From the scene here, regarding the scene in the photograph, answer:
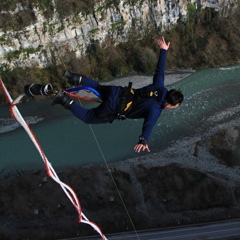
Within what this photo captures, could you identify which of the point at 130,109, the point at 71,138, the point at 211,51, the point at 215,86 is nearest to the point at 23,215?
the point at 71,138

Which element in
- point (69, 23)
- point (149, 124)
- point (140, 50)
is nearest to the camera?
point (149, 124)

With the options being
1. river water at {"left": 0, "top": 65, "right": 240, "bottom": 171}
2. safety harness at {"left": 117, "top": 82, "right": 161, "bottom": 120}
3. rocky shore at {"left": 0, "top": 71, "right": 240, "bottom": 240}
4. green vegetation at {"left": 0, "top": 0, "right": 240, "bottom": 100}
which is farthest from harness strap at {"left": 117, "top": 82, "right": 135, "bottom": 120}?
green vegetation at {"left": 0, "top": 0, "right": 240, "bottom": 100}

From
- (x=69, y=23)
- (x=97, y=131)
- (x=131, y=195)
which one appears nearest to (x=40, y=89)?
(x=131, y=195)

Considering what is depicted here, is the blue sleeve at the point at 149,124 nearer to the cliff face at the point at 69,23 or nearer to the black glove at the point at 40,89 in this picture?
the black glove at the point at 40,89

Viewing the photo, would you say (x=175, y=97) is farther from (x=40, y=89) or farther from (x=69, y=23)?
(x=69, y=23)

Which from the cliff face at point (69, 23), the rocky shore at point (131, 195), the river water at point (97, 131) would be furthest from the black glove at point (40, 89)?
the cliff face at point (69, 23)

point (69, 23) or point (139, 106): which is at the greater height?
point (139, 106)
